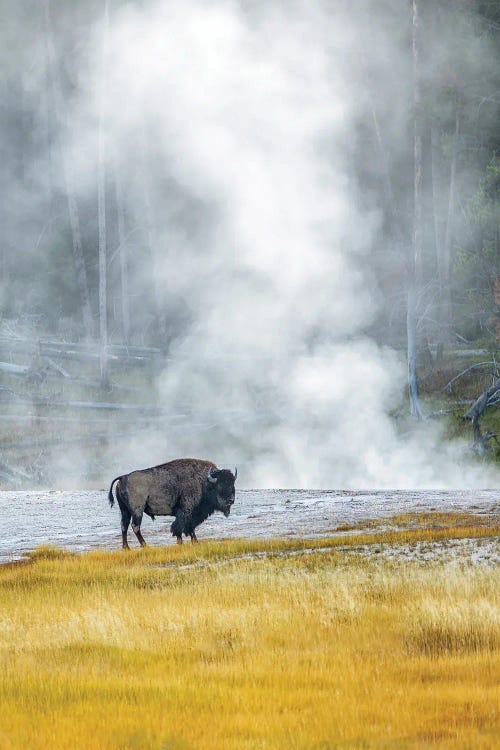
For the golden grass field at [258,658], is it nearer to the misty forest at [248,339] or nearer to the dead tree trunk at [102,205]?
the misty forest at [248,339]

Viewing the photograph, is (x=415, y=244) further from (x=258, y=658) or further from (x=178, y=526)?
(x=258, y=658)

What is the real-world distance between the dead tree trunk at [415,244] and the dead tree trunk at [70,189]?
5.72m

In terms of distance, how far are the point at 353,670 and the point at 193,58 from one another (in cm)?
1802

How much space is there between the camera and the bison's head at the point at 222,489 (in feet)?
43.8

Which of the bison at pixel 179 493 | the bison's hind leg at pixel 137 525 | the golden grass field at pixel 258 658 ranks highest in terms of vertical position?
the bison at pixel 179 493

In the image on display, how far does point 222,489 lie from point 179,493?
1.78 ft

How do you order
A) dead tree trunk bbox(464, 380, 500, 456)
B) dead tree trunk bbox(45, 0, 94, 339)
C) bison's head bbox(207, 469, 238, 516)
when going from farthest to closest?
dead tree trunk bbox(45, 0, 94, 339)
dead tree trunk bbox(464, 380, 500, 456)
bison's head bbox(207, 469, 238, 516)

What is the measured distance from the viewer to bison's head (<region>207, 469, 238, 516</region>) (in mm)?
13336

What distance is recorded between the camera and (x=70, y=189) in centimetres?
2100

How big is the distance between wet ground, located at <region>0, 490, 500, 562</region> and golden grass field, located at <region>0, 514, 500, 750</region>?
2.60 metres

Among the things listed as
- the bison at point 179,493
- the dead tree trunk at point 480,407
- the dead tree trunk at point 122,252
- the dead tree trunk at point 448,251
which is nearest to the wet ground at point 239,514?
the bison at point 179,493

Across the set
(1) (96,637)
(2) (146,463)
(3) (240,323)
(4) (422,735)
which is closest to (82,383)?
(2) (146,463)

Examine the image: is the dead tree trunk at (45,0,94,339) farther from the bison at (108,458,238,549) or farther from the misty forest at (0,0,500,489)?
the bison at (108,458,238,549)

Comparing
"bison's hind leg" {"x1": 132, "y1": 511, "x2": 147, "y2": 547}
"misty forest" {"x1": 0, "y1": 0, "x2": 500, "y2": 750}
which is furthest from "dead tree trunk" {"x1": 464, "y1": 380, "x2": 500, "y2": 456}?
"bison's hind leg" {"x1": 132, "y1": 511, "x2": 147, "y2": 547}
